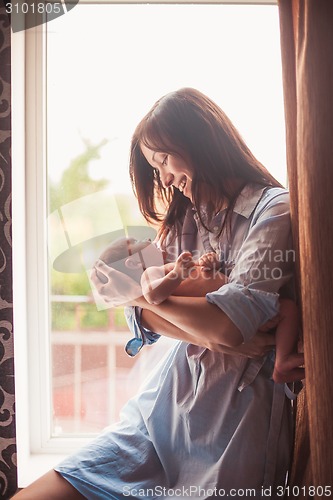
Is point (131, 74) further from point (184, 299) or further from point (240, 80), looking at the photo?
point (184, 299)

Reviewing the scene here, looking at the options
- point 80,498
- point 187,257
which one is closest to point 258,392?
point 187,257

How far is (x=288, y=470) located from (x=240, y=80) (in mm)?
1203

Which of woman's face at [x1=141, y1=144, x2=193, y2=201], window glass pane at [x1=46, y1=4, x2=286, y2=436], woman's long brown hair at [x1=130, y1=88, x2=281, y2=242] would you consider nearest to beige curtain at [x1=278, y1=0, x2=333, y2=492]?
woman's long brown hair at [x1=130, y1=88, x2=281, y2=242]

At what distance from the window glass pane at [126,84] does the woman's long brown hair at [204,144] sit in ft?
1.55

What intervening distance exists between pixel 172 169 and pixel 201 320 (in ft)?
1.41

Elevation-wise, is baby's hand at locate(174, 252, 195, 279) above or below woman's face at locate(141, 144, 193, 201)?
below

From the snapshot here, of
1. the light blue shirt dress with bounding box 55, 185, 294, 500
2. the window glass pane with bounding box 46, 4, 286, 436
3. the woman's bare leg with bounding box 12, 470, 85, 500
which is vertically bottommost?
the woman's bare leg with bounding box 12, 470, 85, 500

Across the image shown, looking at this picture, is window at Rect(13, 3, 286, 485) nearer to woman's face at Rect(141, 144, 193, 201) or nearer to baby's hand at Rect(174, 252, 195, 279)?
woman's face at Rect(141, 144, 193, 201)

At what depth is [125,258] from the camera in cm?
142

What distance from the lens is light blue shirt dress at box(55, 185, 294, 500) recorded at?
1267mm

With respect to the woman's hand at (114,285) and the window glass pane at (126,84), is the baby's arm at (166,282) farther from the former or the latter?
the window glass pane at (126,84)

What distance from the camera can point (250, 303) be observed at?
1250 mm

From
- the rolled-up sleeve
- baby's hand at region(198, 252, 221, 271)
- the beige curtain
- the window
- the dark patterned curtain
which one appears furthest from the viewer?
the window

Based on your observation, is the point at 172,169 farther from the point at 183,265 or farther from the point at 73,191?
the point at 73,191
